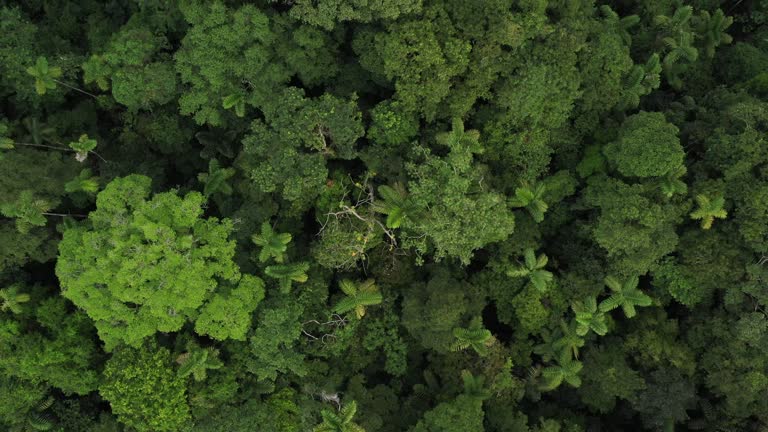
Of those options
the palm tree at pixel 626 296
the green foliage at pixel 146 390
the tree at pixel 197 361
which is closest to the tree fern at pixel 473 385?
the palm tree at pixel 626 296

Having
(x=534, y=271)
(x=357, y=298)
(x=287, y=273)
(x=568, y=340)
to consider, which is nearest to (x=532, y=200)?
(x=534, y=271)

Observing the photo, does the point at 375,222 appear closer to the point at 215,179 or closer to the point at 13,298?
the point at 215,179

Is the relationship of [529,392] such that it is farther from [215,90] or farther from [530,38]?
[215,90]

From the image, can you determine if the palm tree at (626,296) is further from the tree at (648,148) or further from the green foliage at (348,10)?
the green foliage at (348,10)

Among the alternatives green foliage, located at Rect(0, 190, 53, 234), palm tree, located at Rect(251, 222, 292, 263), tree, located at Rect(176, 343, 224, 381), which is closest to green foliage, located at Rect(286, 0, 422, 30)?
palm tree, located at Rect(251, 222, 292, 263)

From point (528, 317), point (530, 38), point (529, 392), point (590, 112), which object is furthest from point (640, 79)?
point (529, 392)

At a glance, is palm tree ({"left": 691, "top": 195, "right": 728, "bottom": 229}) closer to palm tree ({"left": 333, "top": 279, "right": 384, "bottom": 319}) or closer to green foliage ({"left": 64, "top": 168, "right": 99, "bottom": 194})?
palm tree ({"left": 333, "top": 279, "right": 384, "bottom": 319})
